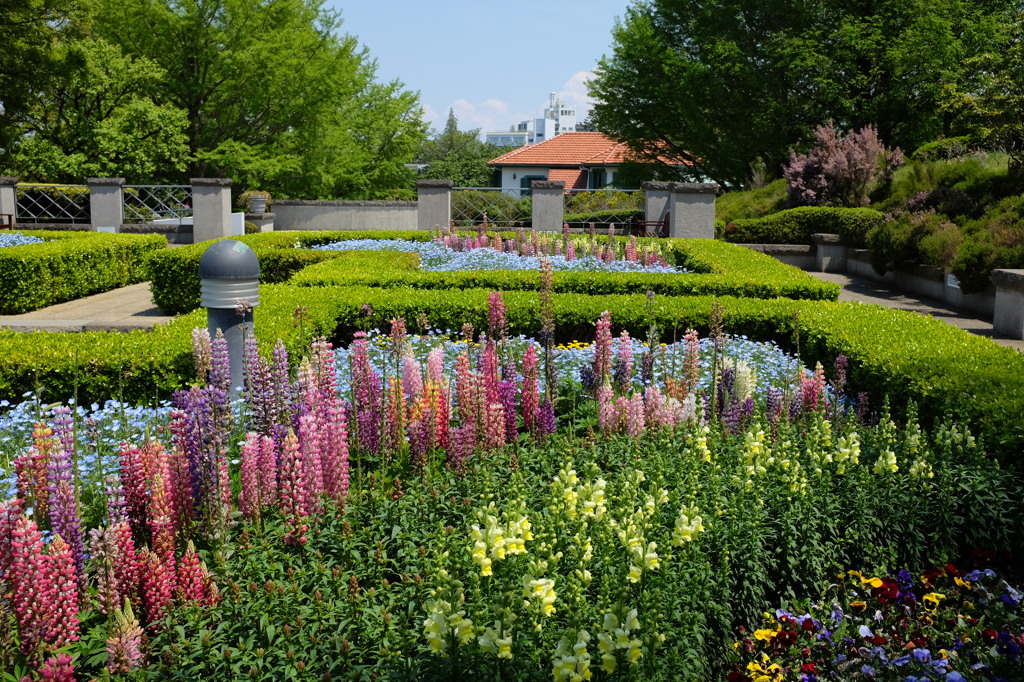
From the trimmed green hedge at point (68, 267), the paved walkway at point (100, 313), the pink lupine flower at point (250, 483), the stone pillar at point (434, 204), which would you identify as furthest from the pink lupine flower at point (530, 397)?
the stone pillar at point (434, 204)

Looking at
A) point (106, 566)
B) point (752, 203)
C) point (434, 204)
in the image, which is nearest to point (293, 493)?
point (106, 566)

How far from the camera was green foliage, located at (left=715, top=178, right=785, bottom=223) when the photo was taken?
2336 centimetres

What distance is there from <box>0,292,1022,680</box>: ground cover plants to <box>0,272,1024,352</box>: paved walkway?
22.3 feet

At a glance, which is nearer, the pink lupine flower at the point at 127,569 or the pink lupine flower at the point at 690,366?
the pink lupine flower at the point at 127,569

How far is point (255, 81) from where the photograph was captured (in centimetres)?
3441

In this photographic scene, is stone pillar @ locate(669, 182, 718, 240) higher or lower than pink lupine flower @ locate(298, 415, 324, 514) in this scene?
higher

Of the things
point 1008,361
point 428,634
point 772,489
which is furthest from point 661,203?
point 428,634

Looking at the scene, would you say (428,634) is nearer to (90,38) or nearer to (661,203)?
(661,203)

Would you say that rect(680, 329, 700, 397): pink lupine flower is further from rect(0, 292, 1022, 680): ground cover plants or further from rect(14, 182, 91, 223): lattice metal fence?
rect(14, 182, 91, 223): lattice metal fence

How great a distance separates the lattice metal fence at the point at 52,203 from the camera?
24125 mm

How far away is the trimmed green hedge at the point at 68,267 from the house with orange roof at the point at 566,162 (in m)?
40.0

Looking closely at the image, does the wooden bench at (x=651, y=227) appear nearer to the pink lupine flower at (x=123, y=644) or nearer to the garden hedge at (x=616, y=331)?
the garden hedge at (x=616, y=331)

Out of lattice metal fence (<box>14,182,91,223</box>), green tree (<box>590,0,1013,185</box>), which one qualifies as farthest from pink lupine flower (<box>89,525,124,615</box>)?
green tree (<box>590,0,1013,185</box>)

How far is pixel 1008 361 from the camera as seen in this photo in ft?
18.8
